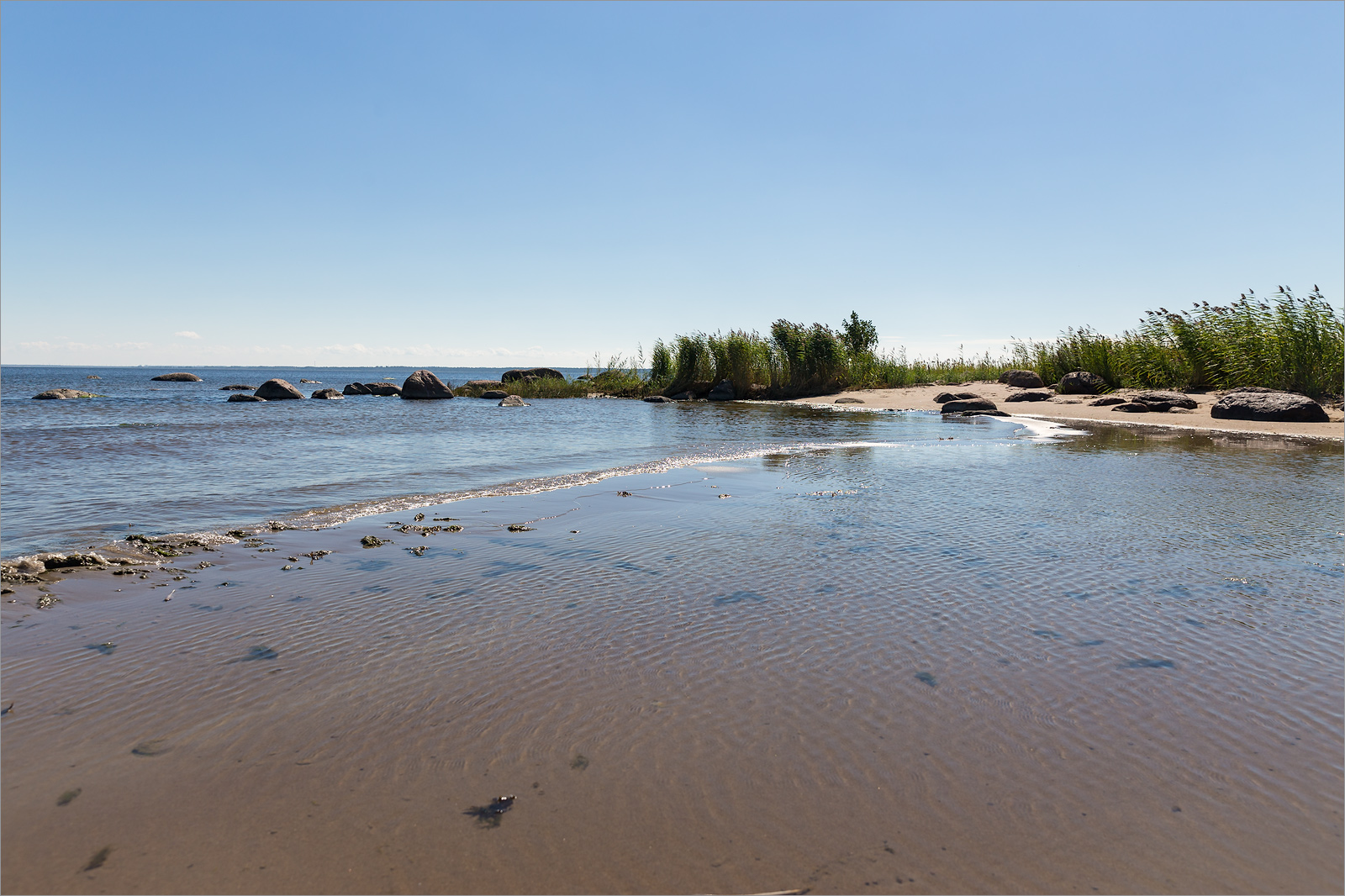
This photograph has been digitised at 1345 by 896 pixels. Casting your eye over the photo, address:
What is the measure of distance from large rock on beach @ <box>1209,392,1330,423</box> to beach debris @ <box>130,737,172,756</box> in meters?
24.5

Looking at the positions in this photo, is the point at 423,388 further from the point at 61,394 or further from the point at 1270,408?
the point at 1270,408

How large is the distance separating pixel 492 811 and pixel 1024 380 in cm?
3487

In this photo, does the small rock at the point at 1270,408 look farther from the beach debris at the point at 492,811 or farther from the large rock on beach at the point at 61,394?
the large rock on beach at the point at 61,394

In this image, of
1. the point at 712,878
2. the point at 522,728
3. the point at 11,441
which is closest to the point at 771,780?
the point at 712,878

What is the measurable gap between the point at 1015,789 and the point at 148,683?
446 centimetres

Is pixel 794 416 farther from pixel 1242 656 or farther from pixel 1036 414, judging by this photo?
pixel 1242 656

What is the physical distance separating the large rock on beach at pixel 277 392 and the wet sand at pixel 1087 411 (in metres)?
29.8

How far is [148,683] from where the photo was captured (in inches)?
155

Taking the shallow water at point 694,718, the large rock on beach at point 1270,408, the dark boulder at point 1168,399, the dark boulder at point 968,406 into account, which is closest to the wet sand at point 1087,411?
the large rock on beach at point 1270,408

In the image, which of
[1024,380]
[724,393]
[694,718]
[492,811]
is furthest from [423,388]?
[492,811]

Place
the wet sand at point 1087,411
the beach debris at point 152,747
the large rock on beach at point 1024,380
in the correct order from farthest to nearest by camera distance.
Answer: the large rock on beach at point 1024,380 < the wet sand at point 1087,411 < the beach debris at point 152,747

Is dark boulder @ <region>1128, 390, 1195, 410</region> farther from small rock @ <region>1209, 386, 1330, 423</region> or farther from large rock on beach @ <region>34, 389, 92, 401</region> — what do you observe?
large rock on beach @ <region>34, 389, 92, 401</region>

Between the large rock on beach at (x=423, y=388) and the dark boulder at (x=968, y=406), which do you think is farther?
the large rock on beach at (x=423, y=388)

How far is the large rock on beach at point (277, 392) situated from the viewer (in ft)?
136
